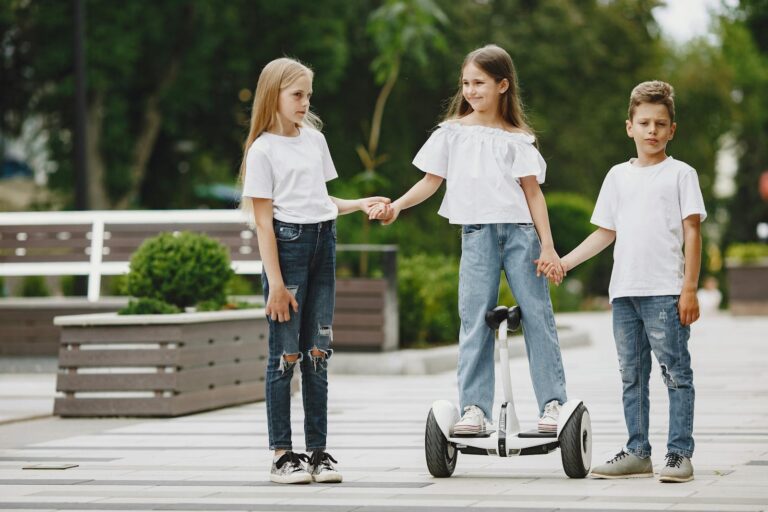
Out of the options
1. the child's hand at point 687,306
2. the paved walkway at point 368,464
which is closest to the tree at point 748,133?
the paved walkway at point 368,464

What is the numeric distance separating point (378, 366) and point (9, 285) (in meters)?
14.5

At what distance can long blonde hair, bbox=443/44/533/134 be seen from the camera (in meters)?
6.47

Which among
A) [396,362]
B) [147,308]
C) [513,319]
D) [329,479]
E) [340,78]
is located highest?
[340,78]

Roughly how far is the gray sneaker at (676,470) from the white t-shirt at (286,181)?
70.4 inches

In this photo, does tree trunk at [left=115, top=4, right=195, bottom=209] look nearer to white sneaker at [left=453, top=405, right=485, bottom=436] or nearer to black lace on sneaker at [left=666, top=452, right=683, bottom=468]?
white sneaker at [left=453, top=405, right=485, bottom=436]

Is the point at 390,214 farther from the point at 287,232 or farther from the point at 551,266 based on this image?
the point at 551,266

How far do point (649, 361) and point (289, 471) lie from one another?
1647mm

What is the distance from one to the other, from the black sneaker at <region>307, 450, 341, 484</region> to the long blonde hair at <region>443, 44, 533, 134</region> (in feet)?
5.26

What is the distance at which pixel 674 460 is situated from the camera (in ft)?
20.4

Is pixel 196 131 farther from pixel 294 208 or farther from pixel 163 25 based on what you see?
pixel 294 208

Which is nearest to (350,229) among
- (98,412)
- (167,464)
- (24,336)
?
(24,336)

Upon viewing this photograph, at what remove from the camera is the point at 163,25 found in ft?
90.0

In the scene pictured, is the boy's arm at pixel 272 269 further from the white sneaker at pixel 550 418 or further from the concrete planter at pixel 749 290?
the concrete planter at pixel 749 290

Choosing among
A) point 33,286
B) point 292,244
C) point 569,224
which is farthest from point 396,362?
point 569,224
